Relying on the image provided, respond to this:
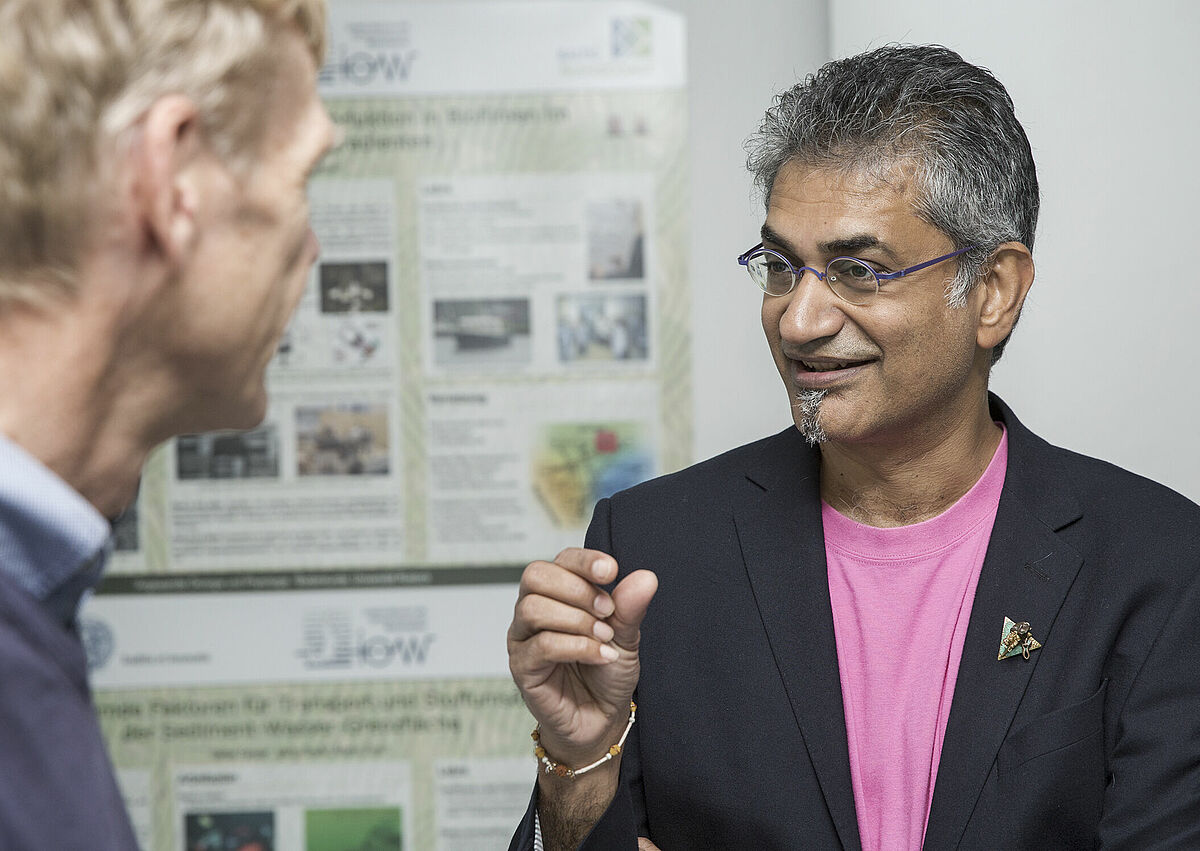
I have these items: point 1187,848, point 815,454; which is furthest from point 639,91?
point 1187,848

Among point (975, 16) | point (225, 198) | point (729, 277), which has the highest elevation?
point (975, 16)

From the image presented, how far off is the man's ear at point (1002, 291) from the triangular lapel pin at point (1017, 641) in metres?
0.41

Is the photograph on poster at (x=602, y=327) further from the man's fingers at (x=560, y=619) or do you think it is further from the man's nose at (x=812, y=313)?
the man's fingers at (x=560, y=619)

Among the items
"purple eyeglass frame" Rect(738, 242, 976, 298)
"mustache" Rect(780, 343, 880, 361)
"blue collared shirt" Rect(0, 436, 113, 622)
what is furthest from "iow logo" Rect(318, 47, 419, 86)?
"blue collared shirt" Rect(0, 436, 113, 622)

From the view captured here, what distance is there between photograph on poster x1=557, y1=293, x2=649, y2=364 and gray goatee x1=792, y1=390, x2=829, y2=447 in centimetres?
111

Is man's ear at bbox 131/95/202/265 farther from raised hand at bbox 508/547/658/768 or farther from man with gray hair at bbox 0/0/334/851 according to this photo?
raised hand at bbox 508/547/658/768

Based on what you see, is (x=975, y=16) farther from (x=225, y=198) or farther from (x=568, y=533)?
(x=225, y=198)

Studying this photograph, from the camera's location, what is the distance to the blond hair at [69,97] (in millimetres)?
620

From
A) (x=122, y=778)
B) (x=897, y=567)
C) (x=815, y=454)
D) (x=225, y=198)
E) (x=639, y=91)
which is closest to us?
(x=225, y=198)

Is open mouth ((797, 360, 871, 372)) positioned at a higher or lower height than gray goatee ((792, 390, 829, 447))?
higher

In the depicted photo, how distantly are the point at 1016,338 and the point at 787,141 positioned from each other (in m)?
0.92

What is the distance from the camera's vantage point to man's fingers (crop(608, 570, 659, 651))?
117 cm

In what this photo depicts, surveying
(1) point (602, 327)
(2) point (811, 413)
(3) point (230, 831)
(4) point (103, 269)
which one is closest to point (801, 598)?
(2) point (811, 413)

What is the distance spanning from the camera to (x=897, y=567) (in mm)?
1553
